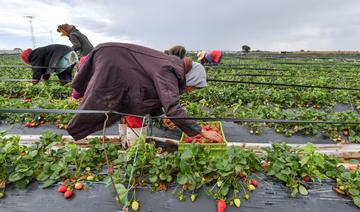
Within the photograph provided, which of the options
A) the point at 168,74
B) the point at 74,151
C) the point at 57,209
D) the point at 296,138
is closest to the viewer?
the point at 57,209

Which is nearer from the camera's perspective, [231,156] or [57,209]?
[57,209]

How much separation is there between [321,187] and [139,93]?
1.77 meters

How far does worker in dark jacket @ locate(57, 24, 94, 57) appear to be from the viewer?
512 centimetres

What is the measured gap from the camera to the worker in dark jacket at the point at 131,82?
2.22m

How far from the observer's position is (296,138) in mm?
3520

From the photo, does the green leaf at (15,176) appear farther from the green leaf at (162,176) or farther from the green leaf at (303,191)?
the green leaf at (303,191)

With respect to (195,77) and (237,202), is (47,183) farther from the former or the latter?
(195,77)

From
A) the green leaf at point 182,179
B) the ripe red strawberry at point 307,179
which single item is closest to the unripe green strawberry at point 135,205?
the green leaf at point 182,179

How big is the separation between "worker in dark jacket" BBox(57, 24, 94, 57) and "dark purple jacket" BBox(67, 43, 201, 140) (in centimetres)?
321

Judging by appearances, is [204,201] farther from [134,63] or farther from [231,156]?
[134,63]

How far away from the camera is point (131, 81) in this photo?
2.31m

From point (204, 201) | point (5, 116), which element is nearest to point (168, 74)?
point (204, 201)

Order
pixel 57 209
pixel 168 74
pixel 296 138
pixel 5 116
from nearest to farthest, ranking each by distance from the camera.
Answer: pixel 57 209
pixel 168 74
pixel 296 138
pixel 5 116

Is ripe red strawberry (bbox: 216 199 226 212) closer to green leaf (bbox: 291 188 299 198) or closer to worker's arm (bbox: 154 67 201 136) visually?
green leaf (bbox: 291 188 299 198)
